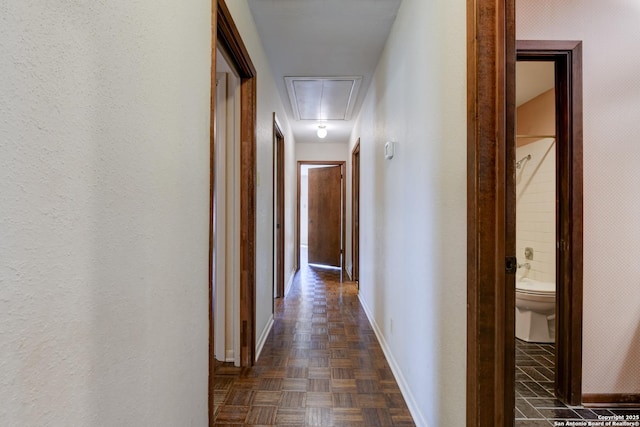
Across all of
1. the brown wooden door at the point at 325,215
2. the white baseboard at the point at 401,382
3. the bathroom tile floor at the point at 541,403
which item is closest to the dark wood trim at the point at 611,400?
the bathroom tile floor at the point at 541,403

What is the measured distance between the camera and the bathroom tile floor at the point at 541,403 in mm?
1784

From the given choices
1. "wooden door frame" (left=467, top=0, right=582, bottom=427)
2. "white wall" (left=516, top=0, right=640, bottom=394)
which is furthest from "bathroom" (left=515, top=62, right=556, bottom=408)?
"wooden door frame" (left=467, top=0, right=582, bottom=427)

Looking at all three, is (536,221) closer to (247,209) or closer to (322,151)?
(247,209)

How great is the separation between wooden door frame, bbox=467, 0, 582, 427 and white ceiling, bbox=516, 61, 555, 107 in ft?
5.72

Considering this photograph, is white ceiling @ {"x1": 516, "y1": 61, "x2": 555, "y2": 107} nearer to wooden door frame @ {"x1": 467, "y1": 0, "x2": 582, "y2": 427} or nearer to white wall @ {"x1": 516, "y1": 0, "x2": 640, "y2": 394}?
white wall @ {"x1": 516, "y1": 0, "x2": 640, "y2": 394}

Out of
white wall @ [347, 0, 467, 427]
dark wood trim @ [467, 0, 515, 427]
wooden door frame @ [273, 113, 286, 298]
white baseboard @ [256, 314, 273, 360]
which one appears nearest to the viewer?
dark wood trim @ [467, 0, 515, 427]

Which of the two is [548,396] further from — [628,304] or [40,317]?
[40,317]

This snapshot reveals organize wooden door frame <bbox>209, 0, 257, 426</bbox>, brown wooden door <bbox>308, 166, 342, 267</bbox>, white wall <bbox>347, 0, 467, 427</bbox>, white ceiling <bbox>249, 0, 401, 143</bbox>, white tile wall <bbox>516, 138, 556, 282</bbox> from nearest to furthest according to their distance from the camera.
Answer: white wall <bbox>347, 0, 467, 427</bbox> → white ceiling <bbox>249, 0, 401, 143</bbox> → wooden door frame <bbox>209, 0, 257, 426</bbox> → white tile wall <bbox>516, 138, 556, 282</bbox> → brown wooden door <bbox>308, 166, 342, 267</bbox>

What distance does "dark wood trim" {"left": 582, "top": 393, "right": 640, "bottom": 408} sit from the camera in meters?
1.87

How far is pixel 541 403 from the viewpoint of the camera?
192 cm

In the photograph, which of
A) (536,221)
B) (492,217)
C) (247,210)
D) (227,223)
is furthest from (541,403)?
(227,223)

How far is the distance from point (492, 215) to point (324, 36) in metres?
2.01

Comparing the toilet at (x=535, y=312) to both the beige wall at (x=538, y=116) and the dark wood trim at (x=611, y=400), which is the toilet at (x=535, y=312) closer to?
the dark wood trim at (x=611, y=400)

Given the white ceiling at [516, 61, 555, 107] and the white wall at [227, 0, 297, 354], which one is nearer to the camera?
the white wall at [227, 0, 297, 354]
